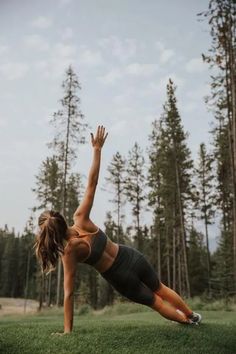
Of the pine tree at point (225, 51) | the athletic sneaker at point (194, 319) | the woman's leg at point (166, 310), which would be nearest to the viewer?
the woman's leg at point (166, 310)

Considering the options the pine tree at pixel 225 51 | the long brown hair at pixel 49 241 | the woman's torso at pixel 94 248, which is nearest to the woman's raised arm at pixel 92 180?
the woman's torso at pixel 94 248

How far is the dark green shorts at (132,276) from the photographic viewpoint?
19.9 feet

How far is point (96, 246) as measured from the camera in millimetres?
5867

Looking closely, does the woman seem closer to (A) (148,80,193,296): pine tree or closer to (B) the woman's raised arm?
(B) the woman's raised arm

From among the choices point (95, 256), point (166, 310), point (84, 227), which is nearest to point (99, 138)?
point (84, 227)

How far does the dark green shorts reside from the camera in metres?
6.06

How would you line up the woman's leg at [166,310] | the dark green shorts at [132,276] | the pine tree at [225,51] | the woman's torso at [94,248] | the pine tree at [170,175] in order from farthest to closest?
1. the pine tree at [170,175]
2. the pine tree at [225,51]
3. the woman's leg at [166,310]
4. the dark green shorts at [132,276]
5. the woman's torso at [94,248]

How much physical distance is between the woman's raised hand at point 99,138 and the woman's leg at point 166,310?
238cm

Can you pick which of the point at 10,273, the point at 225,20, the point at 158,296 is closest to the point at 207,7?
the point at 225,20

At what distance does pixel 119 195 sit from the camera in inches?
1743

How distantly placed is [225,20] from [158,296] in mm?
15938

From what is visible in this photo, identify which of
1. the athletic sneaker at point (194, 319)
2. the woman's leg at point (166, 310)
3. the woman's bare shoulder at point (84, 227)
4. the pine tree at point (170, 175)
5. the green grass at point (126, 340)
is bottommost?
the green grass at point (126, 340)

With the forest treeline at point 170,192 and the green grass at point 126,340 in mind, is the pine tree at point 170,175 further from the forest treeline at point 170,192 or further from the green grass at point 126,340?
the green grass at point 126,340

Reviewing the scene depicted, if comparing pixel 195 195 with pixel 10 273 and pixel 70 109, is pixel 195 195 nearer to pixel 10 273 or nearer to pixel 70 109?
pixel 70 109
